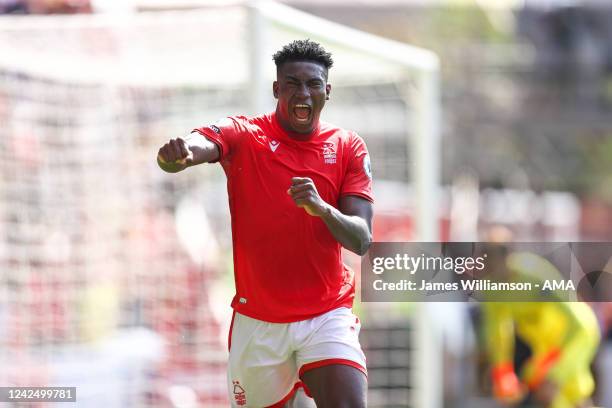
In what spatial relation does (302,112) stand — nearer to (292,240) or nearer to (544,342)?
(292,240)

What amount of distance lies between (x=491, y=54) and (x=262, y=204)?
984 inches

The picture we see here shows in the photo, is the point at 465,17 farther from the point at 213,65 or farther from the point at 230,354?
the point at 230,354

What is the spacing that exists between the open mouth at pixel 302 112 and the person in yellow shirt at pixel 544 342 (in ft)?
16.7

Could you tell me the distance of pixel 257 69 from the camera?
7668 millimetres

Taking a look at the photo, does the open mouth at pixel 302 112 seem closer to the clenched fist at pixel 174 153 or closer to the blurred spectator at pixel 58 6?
the clenched fist at pixel 174 153

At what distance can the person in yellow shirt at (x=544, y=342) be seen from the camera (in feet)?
35.0

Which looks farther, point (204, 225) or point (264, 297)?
point (204, 225)

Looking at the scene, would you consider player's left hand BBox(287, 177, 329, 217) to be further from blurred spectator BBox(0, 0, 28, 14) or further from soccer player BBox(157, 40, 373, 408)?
blurred spectator BBox(0, 0, 28, 14)

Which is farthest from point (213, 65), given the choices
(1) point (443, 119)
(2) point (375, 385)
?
(1) point (443, 119)

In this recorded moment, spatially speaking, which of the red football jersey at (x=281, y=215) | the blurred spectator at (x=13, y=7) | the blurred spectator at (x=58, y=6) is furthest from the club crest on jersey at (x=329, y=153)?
the blurred spectator at (x=13, y=7)

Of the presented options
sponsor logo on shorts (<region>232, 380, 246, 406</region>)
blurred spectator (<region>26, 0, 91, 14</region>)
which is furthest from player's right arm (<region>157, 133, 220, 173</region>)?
blurred spectator (<region>26, 0, 91, 14</region>)

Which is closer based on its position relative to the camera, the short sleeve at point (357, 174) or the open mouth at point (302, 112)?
the open mouth at point (302, 112)

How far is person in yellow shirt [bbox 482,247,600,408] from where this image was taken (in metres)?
10.7

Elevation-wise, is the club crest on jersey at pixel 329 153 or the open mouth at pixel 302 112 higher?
the open mouth at pixel 302 112
